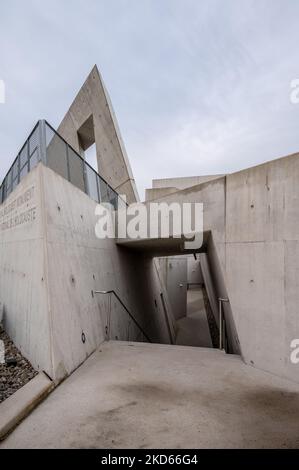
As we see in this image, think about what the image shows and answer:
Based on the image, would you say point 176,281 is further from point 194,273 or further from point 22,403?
point 22,403

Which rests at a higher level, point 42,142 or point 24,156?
point 24,156

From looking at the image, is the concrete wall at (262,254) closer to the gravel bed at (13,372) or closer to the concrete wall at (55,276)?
the concrete wall at (55,276)

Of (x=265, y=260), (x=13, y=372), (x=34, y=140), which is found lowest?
(x=13, y=372)

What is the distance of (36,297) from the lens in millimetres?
3816

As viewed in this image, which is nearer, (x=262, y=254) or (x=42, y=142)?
(x=262, y=254)

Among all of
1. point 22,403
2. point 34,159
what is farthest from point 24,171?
point 22,403

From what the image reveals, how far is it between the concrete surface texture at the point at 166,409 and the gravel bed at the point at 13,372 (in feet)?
2.30

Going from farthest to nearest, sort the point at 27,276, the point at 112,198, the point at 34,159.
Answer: the point at 112,198
the point at 34,159
the point at 27,276

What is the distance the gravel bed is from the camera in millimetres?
3237

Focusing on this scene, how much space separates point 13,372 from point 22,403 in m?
1.51

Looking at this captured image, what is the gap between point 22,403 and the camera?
2.52m

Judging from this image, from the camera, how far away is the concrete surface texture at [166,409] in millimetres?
2079
